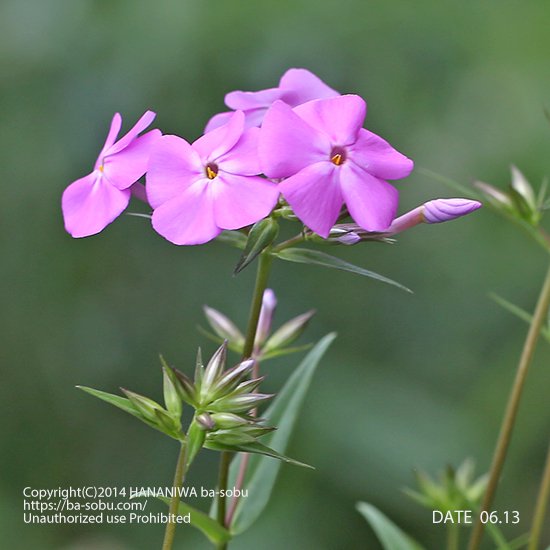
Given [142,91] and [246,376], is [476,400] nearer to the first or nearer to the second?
[142,91]

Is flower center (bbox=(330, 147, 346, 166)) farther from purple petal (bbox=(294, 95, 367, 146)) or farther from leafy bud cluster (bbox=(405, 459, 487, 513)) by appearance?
leafy bud cluster (bbox=(405, 459, 487, 513))

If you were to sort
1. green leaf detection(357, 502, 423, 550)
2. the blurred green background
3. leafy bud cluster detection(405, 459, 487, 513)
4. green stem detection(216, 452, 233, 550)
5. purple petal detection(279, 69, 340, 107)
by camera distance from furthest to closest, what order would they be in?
the blurred green background
leafy bud cluster detection(405, 459, 487, 513)
green leaf detection(357, 502, 423, 550)
purple petal detection(279, 69, 340, 107)
green stem detection(216, 452, 233, 550)

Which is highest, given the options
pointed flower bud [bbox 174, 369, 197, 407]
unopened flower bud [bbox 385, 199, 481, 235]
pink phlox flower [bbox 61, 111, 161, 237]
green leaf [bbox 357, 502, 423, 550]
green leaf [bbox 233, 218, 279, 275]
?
pink phlox flower [bbox 61, 111, 161, 237]

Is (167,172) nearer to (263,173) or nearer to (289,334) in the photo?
(263,173)

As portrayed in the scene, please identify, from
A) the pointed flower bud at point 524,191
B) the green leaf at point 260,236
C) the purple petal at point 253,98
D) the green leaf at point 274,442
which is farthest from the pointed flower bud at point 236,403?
the pointed flower bud at point 524,191

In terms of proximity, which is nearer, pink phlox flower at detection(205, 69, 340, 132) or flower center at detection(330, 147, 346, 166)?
flower center at detection(330, 147, 346, 166)

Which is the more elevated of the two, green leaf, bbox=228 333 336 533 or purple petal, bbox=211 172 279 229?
purple petal, bbox=211 172 279 229

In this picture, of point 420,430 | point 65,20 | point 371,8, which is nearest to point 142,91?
point 65,20

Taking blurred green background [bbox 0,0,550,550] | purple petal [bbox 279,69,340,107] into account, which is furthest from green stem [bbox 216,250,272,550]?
blurred green background [bbox 0,0,550,550]
